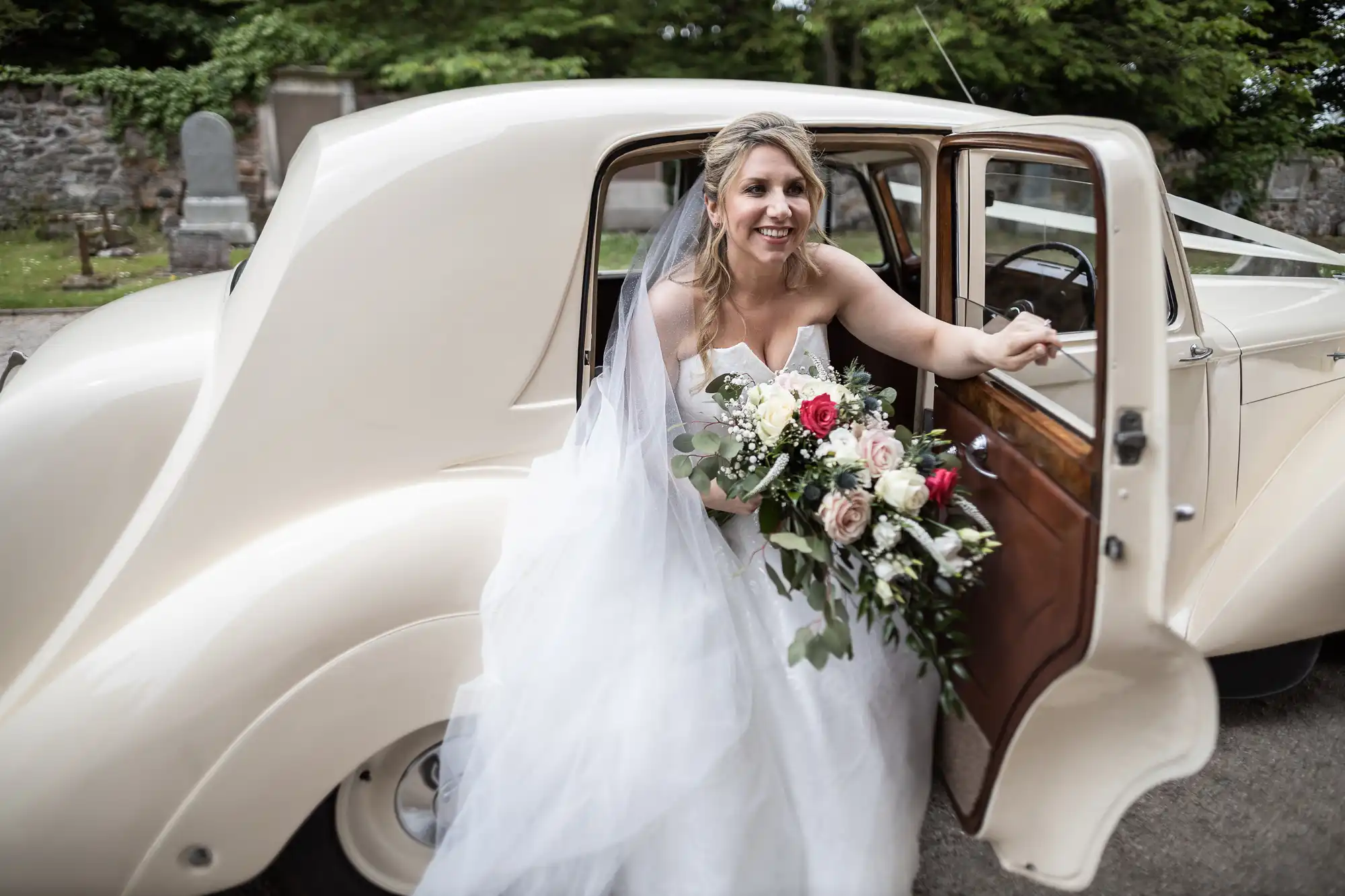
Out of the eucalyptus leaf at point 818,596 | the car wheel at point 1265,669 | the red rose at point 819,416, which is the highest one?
the red rose at point 819,416

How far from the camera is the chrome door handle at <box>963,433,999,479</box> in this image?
216 cm

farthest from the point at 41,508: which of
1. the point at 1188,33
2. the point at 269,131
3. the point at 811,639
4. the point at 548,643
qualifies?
the point at 269,131

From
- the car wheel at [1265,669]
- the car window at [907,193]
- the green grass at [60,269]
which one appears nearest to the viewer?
the car wheel at [1265,669]

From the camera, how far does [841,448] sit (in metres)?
1.98

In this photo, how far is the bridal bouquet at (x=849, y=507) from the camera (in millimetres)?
1914

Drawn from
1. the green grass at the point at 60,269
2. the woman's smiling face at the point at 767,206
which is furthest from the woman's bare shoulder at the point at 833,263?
the green grass at the point at 60,269

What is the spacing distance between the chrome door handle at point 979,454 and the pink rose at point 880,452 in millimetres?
271

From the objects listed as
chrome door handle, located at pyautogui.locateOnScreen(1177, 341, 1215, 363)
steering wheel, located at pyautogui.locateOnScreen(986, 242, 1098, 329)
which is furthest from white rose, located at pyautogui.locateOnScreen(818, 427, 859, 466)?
chrome door handle, located at pyautogui.locateOnScreen(1177, 341, 1215, 363)

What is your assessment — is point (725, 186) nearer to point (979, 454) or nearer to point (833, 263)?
point (833, 263)

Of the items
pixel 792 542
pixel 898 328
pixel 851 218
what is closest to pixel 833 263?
pixel 898 328

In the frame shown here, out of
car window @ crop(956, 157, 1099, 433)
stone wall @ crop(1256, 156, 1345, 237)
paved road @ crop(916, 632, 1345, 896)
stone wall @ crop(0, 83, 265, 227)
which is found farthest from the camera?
stone wall @ crop(0, 83, 265, 227)

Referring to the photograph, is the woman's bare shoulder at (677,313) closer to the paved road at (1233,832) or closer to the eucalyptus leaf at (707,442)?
the eucalyptus leaf at (707,442)

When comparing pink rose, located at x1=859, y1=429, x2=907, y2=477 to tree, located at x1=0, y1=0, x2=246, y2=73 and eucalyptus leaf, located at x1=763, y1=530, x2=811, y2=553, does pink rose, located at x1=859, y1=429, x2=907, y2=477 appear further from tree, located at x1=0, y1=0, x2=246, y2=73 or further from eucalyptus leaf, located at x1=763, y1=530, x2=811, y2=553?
tree, located at x1=0, y1=0, x2=246, y2=73

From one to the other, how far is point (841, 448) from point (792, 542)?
220mm
